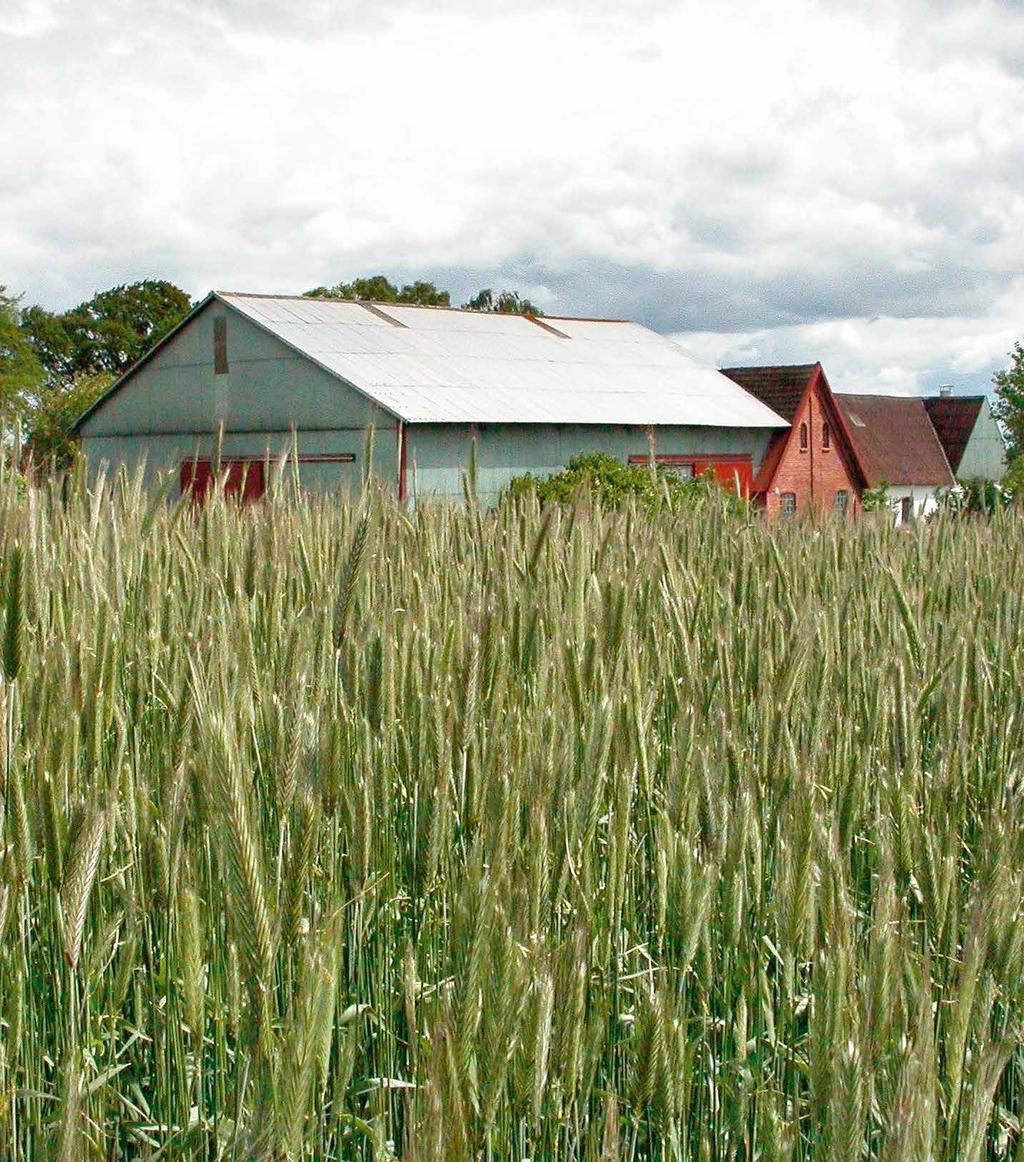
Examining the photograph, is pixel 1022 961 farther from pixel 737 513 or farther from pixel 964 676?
pixel 737 513

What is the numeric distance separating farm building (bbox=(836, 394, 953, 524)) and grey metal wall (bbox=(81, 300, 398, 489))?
18.7 meters

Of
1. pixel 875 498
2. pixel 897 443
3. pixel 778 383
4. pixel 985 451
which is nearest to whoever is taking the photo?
pixel 875 498

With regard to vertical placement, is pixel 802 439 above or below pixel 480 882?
above

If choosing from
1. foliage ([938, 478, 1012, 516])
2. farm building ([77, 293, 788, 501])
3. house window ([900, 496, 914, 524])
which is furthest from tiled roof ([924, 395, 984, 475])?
foliage ([938, 478, 1012, 516])

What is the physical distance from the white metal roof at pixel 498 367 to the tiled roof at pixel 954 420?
54.7 ft

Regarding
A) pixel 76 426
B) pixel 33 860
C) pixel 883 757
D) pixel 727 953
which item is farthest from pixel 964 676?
pixel 76 426

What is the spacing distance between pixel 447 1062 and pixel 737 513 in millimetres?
3299

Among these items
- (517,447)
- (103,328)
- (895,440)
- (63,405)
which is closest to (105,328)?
(103,328)

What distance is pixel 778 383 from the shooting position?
30.0m

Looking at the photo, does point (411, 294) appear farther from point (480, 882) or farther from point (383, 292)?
point (480, 882)

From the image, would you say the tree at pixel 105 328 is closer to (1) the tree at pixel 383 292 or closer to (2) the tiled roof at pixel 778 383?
(1) the tree at pixel 383 292

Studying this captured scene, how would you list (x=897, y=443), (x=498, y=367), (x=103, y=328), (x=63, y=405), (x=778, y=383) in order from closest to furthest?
1. (x=498, y=367)
2. (x=778, y=383)
3. (x=63, y=405)
4. (x=897, y=443)
5. (x=103, y=328)

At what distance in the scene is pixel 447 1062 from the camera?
2.86 ft

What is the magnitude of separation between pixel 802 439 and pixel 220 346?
12.3 m
